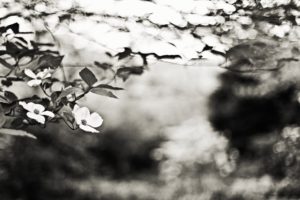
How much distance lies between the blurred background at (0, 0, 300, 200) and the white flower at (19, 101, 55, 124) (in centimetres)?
30

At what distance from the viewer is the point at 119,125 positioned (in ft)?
3.74

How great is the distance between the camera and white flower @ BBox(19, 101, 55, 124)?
2.19ft

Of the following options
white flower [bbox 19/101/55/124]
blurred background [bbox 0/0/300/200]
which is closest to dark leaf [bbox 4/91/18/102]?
white flower [bbox 19/101/55/124]

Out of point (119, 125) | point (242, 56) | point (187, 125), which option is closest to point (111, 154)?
point (119, 125)

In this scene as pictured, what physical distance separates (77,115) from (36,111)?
0.06 metres

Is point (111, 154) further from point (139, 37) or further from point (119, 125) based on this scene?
point (139, 37)

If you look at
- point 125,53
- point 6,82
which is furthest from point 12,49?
point 125,53

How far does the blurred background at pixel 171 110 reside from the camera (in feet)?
3.34

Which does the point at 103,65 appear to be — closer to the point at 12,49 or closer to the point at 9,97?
the point at 12,49

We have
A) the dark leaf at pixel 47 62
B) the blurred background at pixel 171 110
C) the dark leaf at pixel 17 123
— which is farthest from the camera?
the blurred background at pixel 171 110

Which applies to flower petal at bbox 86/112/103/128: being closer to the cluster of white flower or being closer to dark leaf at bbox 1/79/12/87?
the cluster of white flower

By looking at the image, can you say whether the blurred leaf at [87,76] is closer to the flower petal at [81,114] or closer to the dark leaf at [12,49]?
the flower petal at [81,114]

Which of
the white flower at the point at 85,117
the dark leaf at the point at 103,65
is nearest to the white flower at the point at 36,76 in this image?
the white flower at the point at 85,117

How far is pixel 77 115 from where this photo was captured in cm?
70
